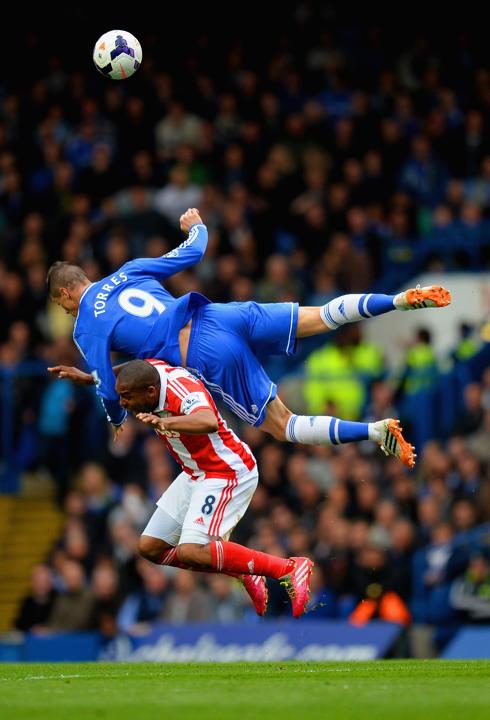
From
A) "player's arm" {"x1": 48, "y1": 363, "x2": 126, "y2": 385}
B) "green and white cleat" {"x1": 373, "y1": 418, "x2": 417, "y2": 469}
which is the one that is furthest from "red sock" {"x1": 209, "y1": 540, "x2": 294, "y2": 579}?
"player's arm" {"x1": 48, "y1": 363, "x2": 126, "y2": 385}

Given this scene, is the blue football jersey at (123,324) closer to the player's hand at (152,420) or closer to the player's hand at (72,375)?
the player's hand at (72,375)

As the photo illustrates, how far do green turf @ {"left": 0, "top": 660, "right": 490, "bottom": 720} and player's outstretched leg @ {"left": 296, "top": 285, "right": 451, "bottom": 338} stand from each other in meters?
2.42

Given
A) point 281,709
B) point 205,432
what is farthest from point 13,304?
point 281,709

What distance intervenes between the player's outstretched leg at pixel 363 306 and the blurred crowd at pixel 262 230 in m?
4.99

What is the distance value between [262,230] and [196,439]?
10249 millimetres

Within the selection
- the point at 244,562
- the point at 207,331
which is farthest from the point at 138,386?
the point at 244,562

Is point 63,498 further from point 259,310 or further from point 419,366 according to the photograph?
point 259,310

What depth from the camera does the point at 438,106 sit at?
2297 centimetres

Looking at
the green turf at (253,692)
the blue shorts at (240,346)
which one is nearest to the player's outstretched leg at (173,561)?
the green turf at (253,692)

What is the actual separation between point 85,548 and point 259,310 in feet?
23.9

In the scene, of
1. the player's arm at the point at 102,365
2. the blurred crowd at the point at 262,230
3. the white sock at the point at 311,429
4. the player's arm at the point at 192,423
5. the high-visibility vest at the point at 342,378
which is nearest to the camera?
the player's arm at the point at 192,423

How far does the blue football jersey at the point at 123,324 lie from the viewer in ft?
38.2

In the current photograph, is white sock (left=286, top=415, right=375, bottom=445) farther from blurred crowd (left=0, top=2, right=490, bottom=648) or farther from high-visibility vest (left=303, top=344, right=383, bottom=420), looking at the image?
high-visibility vest (left=303, top=344, right=383, bottom=420)

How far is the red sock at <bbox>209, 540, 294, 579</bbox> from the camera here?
1135 centimetres
